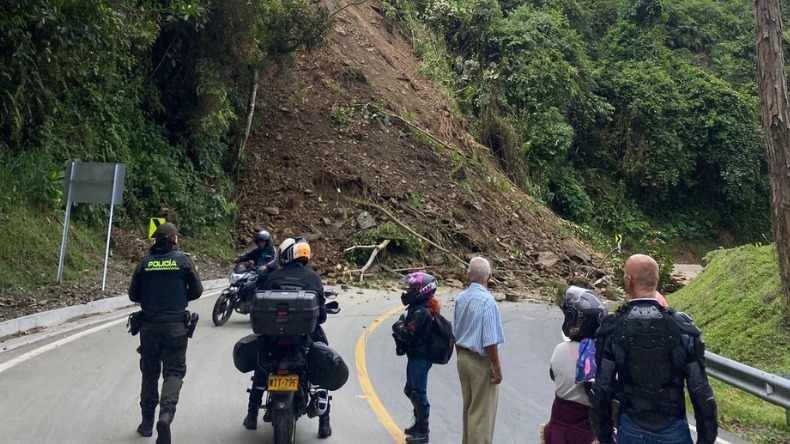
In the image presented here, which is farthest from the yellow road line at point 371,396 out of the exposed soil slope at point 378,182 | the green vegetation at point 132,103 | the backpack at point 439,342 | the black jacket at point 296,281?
the exposed soil slope at point 378,182

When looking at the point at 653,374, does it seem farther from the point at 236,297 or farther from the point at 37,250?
the point at 37,250

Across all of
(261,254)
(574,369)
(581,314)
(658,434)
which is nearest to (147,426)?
(574,369)

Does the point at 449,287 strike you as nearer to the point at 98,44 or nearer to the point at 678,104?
the point at 98,44

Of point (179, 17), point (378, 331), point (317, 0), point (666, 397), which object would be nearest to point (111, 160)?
point (179, 17)

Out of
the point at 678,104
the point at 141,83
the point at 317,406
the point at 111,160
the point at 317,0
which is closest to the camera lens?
the point at 317,406

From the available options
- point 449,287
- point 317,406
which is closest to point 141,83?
point 449,287

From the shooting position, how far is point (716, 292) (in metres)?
15.1

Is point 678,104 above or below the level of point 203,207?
above

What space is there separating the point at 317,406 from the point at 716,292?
11.4 metres

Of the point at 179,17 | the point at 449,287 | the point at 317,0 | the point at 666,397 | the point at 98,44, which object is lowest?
the point at 449,287

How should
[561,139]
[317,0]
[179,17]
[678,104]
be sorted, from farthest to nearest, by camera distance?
[678,104] → [561,139] → [317,0] → [179,17]

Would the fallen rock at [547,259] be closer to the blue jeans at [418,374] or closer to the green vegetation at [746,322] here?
the green vegetation at [746,322]

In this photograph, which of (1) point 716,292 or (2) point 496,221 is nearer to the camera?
(1) point 716,292

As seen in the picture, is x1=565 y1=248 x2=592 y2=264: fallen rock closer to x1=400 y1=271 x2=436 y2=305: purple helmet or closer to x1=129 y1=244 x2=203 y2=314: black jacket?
x1=400 y1=271 x2=436 y2=305: purple helmet
